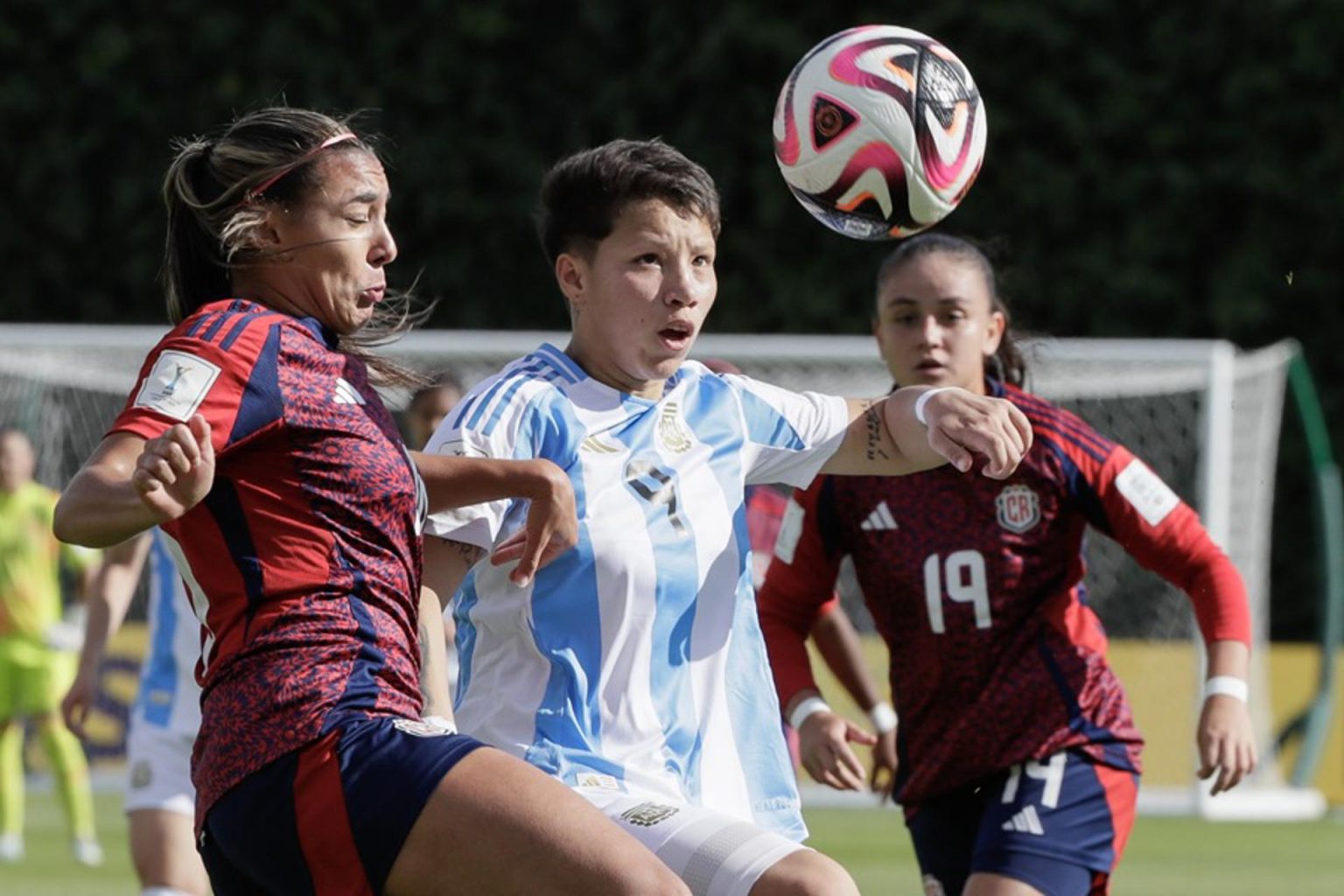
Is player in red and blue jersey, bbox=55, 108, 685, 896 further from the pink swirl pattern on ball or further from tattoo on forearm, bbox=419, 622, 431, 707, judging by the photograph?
the pink swirl pattern on ball

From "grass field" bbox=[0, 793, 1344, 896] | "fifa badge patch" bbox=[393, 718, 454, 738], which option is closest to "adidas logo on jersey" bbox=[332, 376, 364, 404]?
"fifa badge patch" bbox=[393, 718, 454, 738]

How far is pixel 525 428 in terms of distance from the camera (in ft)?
12.6

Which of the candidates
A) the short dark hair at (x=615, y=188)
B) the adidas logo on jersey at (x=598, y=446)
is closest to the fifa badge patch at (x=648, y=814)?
the adidas logo on jersey at (x=598, y=446)

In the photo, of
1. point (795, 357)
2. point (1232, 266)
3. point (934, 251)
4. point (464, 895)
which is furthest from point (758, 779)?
point (1232, 266)

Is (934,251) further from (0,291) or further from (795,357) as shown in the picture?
(0,291)

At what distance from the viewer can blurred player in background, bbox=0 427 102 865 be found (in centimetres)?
1048

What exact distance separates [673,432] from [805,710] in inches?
46.5

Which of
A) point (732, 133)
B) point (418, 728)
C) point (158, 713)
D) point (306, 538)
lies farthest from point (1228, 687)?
point (732, 133)

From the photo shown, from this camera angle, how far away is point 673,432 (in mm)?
4000

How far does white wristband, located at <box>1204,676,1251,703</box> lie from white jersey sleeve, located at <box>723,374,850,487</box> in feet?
3.46

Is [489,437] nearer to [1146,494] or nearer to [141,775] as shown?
[1146,494]

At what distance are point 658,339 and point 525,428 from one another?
320 mm

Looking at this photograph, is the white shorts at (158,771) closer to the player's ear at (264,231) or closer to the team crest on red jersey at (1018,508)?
Answer: the team crest on red jersey at (1018,508)

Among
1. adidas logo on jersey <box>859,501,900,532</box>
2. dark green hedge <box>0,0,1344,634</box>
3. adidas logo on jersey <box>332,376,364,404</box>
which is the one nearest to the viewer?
adidas logo on jersey <box>332,376,364,404</box>
